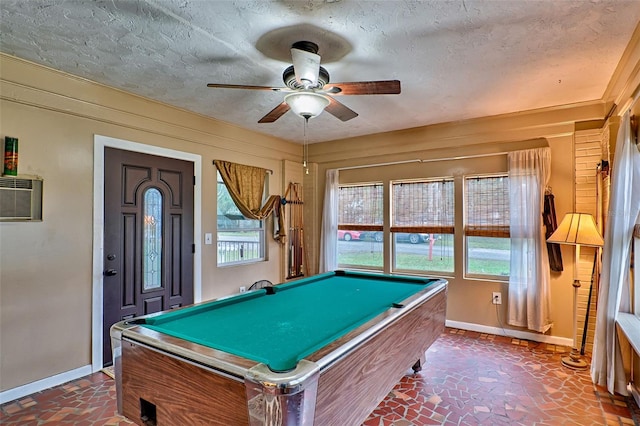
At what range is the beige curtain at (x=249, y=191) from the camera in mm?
4164

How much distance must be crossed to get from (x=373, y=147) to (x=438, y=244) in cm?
163

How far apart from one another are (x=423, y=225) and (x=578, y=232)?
170cm

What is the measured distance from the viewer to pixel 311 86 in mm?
2234

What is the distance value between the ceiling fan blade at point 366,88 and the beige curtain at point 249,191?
226 cm

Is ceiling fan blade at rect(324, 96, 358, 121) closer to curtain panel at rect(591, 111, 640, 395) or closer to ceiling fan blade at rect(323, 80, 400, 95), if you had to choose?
ceiling fan blade at rect(323, 80, 400, 95)

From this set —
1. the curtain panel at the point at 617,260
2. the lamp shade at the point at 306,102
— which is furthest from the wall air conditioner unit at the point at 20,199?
the curtain panel at the point at 617,260

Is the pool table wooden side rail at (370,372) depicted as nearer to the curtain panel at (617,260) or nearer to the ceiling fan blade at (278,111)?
the curtain panel at (617,260)

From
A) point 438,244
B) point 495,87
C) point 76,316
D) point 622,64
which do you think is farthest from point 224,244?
point 622,64

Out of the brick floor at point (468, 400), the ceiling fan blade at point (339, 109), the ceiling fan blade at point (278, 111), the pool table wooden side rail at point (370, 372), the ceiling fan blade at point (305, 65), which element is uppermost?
the ceiling fan blade at point (305, 65)

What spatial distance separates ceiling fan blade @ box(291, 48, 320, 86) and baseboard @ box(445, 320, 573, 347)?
136 inches

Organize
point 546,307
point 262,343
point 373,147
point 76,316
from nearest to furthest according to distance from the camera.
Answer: point 262,343 < point 76,316 < point 546,307 < point 373,147

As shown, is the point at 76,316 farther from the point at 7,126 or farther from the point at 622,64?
the point at 622,64

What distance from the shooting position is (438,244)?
170 inches

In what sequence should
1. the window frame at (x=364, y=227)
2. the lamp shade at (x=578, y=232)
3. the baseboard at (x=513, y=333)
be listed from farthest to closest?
the window frame at (x=364, y=227) → the baseboard at (x=513, y=333) → the lamp shade at (x=578, y=232)
